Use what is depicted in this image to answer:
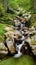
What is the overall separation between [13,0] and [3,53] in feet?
68.8

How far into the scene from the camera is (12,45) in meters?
14.0

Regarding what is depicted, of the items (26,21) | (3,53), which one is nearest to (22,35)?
(3,53)

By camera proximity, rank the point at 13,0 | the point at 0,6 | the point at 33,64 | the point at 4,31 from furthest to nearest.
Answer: the point at 13,0 → the point at 0,6 → the point at 4,31 → the point at 33,64

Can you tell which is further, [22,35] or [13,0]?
[13,0]

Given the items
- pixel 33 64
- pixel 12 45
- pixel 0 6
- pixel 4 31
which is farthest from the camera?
pixel 0 6

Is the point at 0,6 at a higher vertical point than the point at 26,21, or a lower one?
higher

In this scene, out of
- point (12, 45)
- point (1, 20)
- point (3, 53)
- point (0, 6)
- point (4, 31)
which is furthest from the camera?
point (0, 6)

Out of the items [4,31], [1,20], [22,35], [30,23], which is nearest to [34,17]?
[30,23]

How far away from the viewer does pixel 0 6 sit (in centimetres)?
2414

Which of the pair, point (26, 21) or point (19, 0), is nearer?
point (26, 21)

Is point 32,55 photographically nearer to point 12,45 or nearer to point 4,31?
point 12,45

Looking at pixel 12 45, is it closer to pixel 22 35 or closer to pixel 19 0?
pixel 22 35

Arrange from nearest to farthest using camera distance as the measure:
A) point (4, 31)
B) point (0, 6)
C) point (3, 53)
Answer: point (3, 53)
point (4, 31)
point (0, 6)

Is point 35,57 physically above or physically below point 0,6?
below
